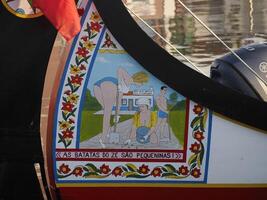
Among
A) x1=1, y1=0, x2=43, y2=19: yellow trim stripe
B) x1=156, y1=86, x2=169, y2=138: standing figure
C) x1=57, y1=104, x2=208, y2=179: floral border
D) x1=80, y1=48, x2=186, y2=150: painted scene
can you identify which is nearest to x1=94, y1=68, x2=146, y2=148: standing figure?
x1=80, y1=48, x2=186, y2=150: painted scene

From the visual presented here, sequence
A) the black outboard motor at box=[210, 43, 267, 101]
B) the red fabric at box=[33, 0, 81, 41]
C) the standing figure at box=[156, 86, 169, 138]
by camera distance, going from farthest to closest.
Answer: the black outboard motor at box=[210, 43, 267, 101], the standing figure at box=[156, 86, 169, 138], the red fabric at box=[33, 0, 81, 41]

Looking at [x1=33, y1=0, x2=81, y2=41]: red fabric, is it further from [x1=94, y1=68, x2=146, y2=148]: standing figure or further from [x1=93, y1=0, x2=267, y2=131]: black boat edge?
[x1=94, y1=68, x2=146, y2=148]: standing figure

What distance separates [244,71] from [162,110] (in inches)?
21.0

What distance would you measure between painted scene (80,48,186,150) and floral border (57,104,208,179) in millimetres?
64

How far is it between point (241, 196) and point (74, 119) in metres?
0.84

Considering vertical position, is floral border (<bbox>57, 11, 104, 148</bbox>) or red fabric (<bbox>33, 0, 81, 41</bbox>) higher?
red fabric (<bbox>33, 0, 81, 41</bbox>)

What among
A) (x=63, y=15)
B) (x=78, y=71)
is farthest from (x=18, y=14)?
(x=78, y=71)

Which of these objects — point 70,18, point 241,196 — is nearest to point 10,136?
point 70,18

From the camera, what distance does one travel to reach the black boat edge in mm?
2396

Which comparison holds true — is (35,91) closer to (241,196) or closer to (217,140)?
(217,140)

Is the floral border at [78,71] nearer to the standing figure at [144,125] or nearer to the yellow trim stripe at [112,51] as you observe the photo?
the yellow trim stripe at [112,51]

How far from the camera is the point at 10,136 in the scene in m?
2.49

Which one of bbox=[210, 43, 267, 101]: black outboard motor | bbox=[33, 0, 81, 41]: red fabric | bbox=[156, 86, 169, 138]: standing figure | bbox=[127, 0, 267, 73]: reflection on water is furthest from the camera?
bbox=[210, 43, 267, 101]: black outboard motor

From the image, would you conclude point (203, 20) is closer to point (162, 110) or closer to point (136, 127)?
point (162, 110)
